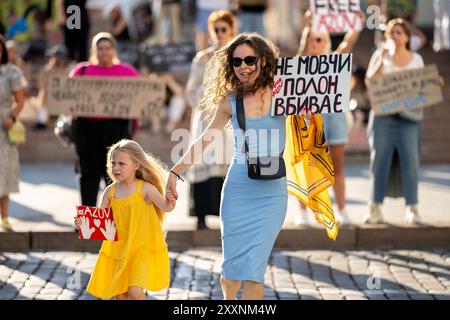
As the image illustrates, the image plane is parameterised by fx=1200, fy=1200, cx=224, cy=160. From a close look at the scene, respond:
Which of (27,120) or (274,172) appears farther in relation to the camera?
(27,120)

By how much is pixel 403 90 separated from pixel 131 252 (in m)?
4.32

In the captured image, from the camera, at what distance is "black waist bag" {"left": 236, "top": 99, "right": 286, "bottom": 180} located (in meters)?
6.77

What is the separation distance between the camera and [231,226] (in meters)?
6.83

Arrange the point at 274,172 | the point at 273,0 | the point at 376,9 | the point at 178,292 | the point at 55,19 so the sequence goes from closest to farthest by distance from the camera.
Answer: the point at 274,172 < the point at 178,292 < the point at 376,9 < the point at 55,19 < the point at 273,0

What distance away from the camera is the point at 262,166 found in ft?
22.2

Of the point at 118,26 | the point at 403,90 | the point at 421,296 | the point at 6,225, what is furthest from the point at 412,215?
the point at 118,26

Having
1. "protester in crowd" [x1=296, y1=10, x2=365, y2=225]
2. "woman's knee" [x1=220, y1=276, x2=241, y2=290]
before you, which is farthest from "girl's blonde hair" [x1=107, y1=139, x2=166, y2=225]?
"protester in crowd" [x1=296, y1=10, x2=365, y2=225]

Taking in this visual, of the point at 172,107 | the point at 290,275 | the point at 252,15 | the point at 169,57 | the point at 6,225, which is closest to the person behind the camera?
the point at 290,275

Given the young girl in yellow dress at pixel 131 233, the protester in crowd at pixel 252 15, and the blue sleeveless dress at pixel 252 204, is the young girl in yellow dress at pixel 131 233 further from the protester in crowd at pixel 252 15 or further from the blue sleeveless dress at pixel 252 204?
the protester in crowd at pixel 252 15

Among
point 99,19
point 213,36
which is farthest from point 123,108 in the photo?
point 99,19

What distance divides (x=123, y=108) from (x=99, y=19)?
14061mm

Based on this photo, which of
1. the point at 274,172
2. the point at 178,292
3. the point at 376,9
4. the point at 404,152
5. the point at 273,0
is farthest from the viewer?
the point at 273,0

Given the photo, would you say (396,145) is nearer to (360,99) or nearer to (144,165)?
(144,165)
